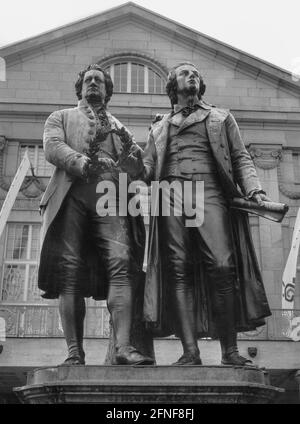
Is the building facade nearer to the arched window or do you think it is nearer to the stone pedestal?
the arched window

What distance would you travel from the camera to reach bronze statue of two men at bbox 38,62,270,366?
522 cm

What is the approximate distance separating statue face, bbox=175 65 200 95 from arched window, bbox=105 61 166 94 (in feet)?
61.2

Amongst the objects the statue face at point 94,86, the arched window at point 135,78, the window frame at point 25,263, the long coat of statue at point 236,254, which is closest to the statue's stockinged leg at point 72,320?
the long coat of statue at point 236,254

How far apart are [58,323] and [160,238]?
1394 cm

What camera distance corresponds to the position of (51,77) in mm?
24156

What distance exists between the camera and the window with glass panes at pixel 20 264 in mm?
21062

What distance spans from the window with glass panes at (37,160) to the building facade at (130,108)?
35 mm

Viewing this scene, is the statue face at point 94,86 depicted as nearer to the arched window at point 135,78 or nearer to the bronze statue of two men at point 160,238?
the bronze statue of two men at point 160,238

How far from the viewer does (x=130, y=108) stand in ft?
76.4

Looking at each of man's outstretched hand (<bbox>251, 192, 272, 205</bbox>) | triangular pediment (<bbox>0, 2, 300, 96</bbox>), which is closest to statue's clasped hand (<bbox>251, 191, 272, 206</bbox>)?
man's outstretched hand (<bbox>251, 192, 272, 205</bbox>)

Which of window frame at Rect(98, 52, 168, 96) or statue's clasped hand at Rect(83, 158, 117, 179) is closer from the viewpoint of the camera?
statue's clasped hand at Rect(83, 158, 117, 179)

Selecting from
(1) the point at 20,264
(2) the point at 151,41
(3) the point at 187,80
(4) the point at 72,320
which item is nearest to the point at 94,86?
(3) the point at 187,80
